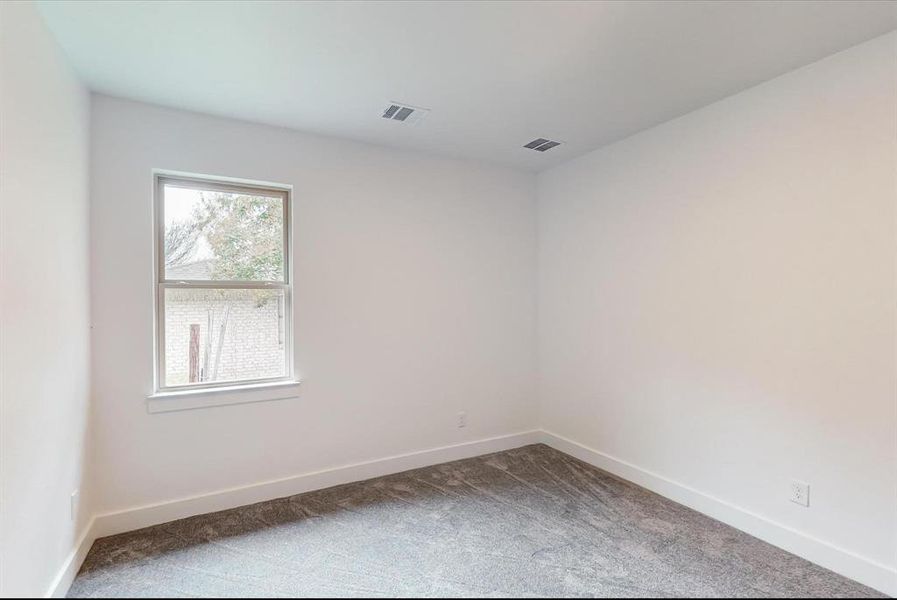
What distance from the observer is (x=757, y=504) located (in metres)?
2.29

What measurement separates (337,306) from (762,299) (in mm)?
2655

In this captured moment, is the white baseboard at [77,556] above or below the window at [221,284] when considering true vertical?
below

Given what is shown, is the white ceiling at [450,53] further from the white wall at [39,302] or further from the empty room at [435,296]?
the white wall at [39,302]

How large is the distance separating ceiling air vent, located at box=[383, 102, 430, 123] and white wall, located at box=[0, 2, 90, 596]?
1.57 meters

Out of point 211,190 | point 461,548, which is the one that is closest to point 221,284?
point 211,190

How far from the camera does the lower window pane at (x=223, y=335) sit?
2559 millimetres

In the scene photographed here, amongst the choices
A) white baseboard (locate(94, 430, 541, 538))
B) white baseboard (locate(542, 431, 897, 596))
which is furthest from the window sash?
white baseboard (locate(542, 431, 897, 596))

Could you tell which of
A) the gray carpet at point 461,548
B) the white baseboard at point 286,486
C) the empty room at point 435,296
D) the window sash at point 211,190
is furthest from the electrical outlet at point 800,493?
the window sash at point 211,190

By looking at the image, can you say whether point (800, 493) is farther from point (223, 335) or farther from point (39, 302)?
point (39, 302)

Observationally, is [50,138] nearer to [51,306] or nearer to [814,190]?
[51,306]

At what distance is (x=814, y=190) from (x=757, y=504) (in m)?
1.72

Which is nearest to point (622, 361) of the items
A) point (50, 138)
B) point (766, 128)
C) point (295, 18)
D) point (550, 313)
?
point (550, 313)

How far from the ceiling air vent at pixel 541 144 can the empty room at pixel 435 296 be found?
0.12ft

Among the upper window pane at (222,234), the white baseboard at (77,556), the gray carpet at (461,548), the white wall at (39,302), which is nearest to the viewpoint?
the gray carpet at (461,548)
